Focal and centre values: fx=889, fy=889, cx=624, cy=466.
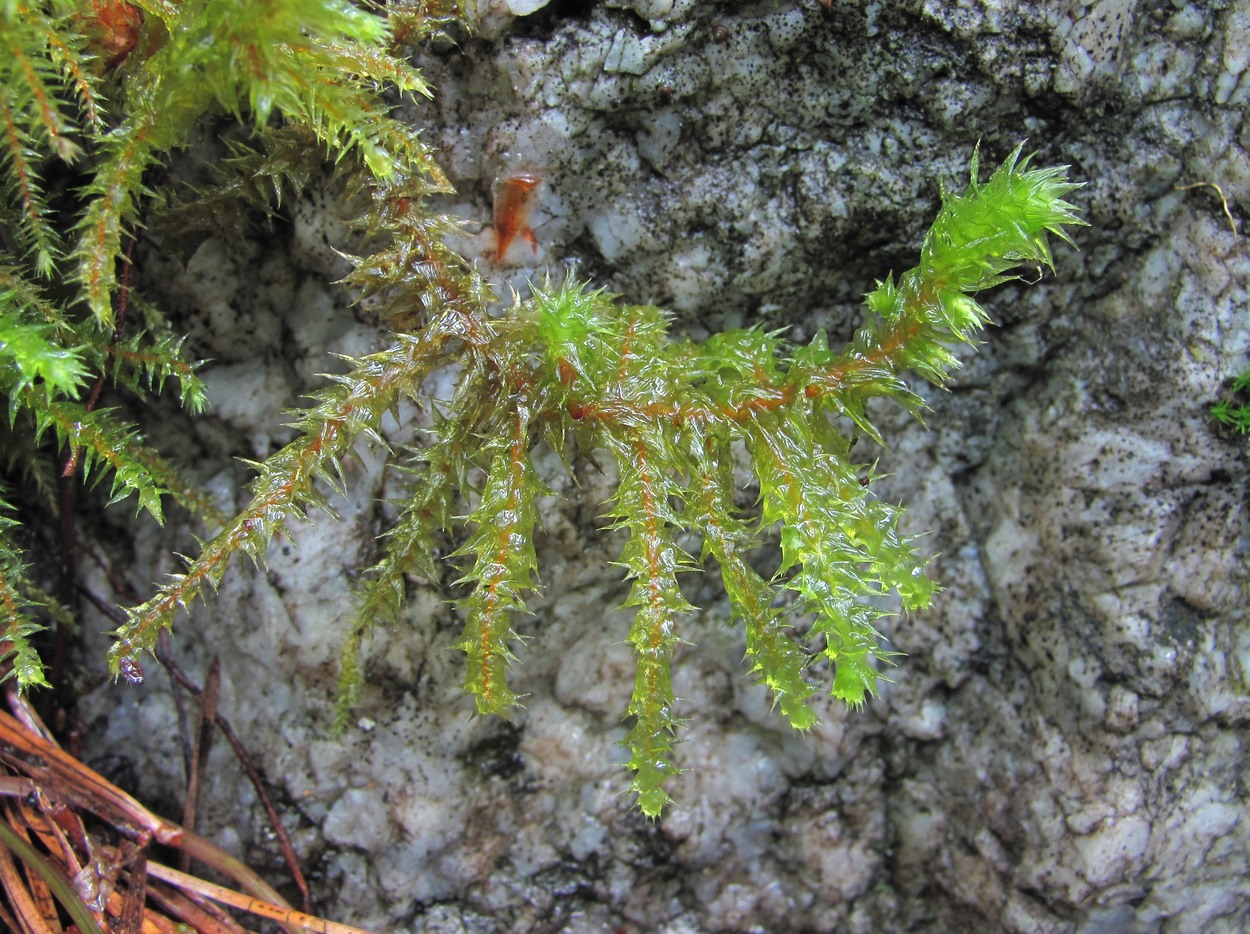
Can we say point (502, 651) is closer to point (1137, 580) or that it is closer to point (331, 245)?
point (331, 245)

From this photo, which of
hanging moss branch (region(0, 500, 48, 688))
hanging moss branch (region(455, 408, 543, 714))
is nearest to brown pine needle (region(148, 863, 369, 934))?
hanging moss branch (region(0, 500, 48, 688))

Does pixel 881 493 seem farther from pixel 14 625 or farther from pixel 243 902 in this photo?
pixel 14 625

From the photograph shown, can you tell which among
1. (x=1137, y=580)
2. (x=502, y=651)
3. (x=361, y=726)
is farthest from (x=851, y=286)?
(x=361, y=726)

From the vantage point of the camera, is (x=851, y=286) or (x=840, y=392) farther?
(x=851, y=286)

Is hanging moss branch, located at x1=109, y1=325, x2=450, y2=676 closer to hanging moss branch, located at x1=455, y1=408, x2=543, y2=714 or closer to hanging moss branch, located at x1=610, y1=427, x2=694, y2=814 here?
hanging moss branch, located at x1=455, y1=408, x2=543, y2=714

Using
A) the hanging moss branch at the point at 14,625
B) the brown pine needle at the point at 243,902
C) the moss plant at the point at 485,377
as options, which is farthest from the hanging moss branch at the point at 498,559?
the hanging moss branch at the point at 14,625
